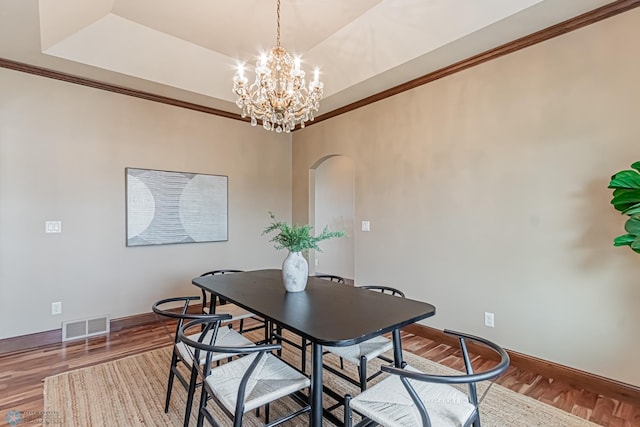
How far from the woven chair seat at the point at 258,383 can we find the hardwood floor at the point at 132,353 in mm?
1400

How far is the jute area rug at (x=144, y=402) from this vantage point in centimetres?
199

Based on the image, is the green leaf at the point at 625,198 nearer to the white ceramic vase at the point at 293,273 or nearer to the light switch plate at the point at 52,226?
the white ceramic vase at the point at 293,273

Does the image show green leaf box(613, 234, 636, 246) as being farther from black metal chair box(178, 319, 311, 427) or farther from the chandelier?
the chandelier

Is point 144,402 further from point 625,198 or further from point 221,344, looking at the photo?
point 625,198

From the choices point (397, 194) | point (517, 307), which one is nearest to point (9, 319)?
point (397, 194)

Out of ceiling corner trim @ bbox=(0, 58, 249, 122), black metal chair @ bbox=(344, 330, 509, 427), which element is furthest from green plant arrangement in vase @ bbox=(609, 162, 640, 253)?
ceiling corner trim @ bbox=(0, 58, 249, 122)

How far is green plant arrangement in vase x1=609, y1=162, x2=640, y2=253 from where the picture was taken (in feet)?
6.12

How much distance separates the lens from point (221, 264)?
4.43 metres

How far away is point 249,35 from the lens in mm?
3234

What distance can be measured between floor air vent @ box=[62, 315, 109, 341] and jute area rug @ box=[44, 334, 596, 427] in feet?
2.75

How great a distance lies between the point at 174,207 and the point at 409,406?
3.49m

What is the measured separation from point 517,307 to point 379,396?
1.86 meters

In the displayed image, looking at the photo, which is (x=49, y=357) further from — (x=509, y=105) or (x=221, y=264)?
(x=509, y=105)

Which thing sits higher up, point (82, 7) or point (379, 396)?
point (82, 7)
